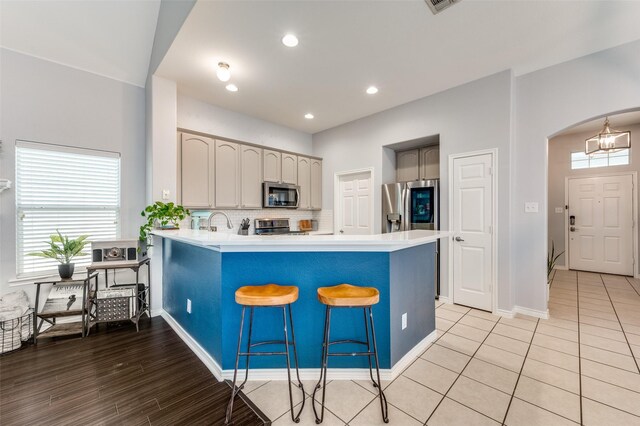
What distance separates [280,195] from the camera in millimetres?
4848

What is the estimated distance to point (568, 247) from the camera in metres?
5.77

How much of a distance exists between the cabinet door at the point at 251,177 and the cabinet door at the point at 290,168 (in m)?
0.51

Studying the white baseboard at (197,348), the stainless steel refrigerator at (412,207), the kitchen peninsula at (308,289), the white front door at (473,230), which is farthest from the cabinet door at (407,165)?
the white baseboard at (197,348)

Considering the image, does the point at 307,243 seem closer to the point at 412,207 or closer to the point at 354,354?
the point at 354,354

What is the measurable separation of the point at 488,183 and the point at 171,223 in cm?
406

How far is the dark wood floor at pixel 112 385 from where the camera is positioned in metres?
1.68

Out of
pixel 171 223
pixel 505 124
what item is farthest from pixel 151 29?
pixel 505 124

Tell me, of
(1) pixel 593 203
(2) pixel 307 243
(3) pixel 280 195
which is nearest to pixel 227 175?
(3) pixel 280 195

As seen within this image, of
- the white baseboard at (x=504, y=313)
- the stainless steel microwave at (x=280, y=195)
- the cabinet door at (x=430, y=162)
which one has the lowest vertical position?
the white baseboard at (x=504, y=313)

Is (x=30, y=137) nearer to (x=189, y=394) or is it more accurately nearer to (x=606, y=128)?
(x=189, y=394)

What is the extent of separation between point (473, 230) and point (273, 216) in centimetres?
331

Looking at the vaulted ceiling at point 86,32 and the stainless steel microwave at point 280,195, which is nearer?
the vaulted ceiling at point 86,32

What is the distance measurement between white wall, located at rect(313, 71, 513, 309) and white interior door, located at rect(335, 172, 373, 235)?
20 centimetres

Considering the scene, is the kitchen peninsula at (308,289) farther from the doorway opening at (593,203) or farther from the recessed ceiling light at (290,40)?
the doorway opening at (593,203)
